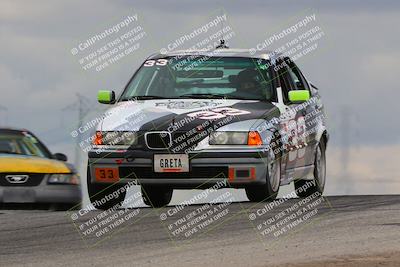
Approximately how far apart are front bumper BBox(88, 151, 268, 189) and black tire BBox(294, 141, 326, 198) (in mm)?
3022

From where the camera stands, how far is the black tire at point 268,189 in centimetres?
1491

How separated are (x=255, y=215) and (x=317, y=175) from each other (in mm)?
3578

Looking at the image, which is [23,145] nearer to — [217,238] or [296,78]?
[296,78]

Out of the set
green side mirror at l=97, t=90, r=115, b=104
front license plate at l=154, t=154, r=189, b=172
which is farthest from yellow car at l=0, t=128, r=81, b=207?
front license plate at l=154, t=154, r=189, b=172

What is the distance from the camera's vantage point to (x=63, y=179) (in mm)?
15711

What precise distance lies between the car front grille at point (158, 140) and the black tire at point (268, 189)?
1.16 meters

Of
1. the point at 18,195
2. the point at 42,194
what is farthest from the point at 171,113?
the point at 18,195

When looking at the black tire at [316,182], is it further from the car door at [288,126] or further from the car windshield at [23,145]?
the car windshield at [23,145]

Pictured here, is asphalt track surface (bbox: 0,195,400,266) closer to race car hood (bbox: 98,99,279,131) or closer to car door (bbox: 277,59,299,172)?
car door (bbox: 277,59,299,172)

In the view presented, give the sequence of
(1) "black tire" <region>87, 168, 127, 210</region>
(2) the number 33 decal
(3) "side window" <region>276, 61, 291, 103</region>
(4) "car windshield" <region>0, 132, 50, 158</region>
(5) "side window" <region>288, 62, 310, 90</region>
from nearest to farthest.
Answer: (2) the number 33 decal → (1) "black tire" <region>87, 168, 127, 210</region> → (3) "side window" <region>276, 61, 291, 103</region> → (4) "car windshield" <region>0, 132, 50, 158</region> → (5) "side window" <region>288, 62, 310, 90</region>

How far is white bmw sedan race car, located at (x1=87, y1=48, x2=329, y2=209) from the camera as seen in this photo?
48.4 ft

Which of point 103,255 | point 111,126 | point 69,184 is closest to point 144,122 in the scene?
point 111,126

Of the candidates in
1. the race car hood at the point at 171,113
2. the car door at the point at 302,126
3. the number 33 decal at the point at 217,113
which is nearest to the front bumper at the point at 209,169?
the race car hood at the point at 171,113

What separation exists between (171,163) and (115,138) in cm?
76
